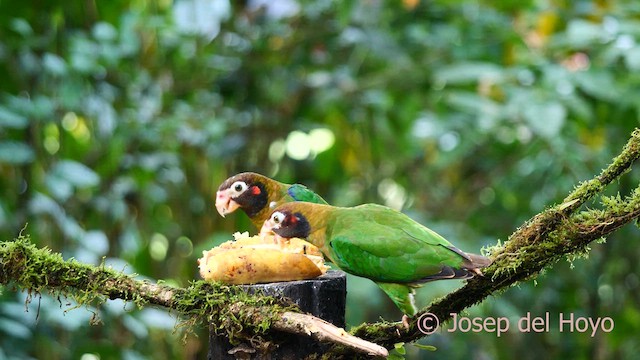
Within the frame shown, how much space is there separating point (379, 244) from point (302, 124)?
2707 mm

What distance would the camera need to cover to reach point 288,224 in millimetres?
1525

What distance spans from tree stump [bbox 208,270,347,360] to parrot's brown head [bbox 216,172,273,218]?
1.56ft

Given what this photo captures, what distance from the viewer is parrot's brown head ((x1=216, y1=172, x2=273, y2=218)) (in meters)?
1.78

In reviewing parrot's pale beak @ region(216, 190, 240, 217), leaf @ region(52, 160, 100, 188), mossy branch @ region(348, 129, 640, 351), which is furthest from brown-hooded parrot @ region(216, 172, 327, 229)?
leaf @ region(52, 160, 100, 188)

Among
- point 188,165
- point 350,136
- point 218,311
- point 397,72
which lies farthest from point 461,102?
point 218,311

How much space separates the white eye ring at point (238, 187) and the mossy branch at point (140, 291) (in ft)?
1.59

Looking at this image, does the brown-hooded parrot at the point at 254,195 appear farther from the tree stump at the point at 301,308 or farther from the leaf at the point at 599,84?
the leaf at the point at 599,84

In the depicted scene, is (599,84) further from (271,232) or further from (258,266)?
(258,266)

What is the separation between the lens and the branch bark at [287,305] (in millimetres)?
1264

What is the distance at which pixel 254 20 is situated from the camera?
3.99 metres

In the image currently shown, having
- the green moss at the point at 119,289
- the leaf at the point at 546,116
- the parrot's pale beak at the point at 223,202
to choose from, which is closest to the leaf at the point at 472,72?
the leaf at the point at 546,116

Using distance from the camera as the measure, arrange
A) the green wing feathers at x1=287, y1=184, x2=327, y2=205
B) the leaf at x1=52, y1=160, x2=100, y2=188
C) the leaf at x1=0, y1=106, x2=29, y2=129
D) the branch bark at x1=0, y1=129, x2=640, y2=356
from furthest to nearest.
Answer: the leaf at x1=52, y1=160, x2=100, y2=188 < the leaf at x1=0, y1=106, x2=29, y2=129 < the green wing feathers at x1=287, y1=184, x2=327, y2=205 < the branch bark at x1=0, y1=129, x2=640, y2=356

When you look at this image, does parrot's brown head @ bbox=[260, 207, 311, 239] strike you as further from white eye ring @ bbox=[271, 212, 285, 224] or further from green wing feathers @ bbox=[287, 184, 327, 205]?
green wing feathers @ bbox=[287, 184, 327, 205]

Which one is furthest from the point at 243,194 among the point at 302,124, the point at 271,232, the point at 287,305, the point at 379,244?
the point at 302,124
